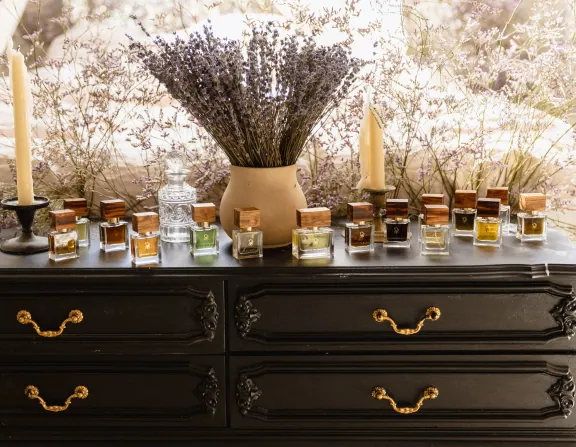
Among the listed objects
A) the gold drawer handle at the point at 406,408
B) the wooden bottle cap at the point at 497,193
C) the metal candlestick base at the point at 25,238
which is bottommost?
the gold drawer handle at the point at 406,408

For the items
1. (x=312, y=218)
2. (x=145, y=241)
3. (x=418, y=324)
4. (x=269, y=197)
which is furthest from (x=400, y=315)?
(x=145, y=241)

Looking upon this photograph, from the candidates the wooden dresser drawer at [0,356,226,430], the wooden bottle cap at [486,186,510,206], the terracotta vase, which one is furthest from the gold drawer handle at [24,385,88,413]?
the wooden bottle cap at [486,186,510,206]

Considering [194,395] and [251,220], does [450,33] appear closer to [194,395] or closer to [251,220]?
[251,220]

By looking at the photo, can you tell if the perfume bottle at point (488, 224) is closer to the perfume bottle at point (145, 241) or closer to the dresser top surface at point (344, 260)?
the dresser top surface at point (344, 260)

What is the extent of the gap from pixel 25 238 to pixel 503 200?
3.44 feet

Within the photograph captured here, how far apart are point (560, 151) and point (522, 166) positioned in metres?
0.10

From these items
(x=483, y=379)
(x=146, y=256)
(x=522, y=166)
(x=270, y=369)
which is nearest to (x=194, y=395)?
(x=270, y=369)

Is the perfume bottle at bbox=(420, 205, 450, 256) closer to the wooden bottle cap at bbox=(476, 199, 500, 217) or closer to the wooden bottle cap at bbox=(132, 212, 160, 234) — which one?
the wooden bottle cap at bbox=(476, 199, 500, 217)

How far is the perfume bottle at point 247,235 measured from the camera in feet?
4.56

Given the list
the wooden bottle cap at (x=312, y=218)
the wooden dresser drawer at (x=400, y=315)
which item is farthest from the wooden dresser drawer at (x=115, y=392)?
the wooden bottle cap at (x=312, y=218)

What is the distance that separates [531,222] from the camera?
1507 millimetres

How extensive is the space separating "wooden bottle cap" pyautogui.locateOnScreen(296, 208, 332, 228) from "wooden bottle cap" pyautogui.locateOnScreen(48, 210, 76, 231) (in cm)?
46

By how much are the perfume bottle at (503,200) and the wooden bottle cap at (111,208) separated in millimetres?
805

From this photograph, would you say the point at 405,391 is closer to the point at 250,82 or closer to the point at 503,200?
the point at 503,200
